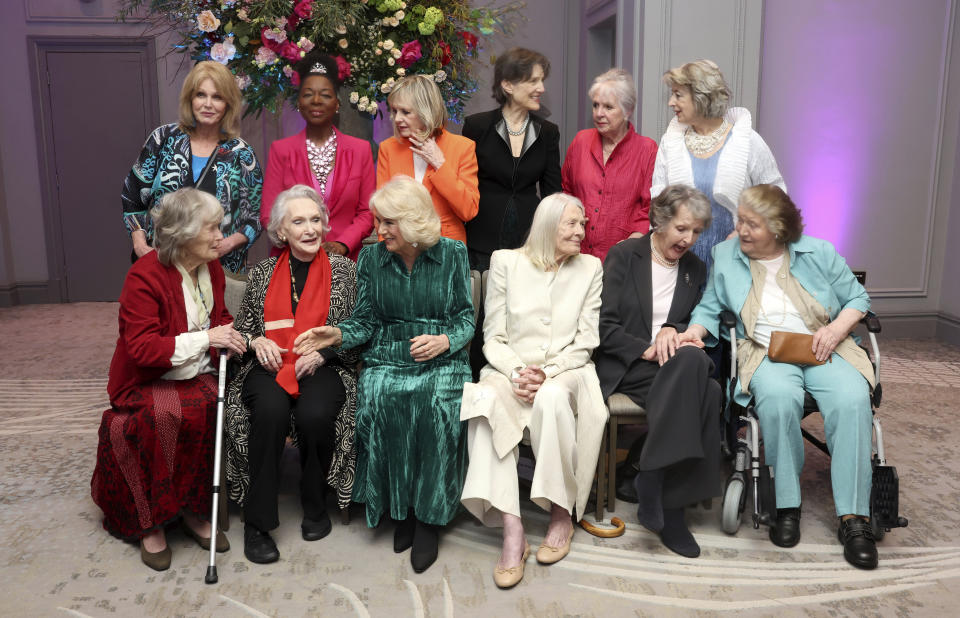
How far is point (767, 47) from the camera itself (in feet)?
18.8

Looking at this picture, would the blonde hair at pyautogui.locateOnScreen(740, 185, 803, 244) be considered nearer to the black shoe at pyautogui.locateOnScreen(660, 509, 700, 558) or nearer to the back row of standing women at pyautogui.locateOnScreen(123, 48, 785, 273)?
the back row of standing women at pyautogui.locateOnScreen(123, 48, 785, 273)

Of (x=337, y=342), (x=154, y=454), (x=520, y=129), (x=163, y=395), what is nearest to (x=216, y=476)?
(x=154, y=454)

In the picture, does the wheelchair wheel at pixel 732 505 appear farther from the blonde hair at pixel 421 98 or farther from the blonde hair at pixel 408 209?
the blonde hair at pixel 421 98

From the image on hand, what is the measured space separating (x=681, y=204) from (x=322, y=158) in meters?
1.63

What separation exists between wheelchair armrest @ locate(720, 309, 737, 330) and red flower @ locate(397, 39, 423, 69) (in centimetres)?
184

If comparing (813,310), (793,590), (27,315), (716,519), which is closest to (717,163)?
(813,310)

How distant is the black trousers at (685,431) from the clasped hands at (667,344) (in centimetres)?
13

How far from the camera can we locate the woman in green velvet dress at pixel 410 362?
2.96 m

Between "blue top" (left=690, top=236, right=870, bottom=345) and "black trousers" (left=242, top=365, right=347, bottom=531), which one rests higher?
"blue top" (left=690, top=236, right=870, bottom=345)

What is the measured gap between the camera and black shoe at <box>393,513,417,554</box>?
2.98 metres

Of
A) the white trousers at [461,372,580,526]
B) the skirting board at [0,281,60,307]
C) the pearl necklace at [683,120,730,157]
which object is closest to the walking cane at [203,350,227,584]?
the white trousers at [461,372,580,526]

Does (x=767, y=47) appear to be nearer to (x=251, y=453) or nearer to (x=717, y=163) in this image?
(x=717, y=163)

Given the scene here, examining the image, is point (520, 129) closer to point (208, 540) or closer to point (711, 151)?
point (711, 151)

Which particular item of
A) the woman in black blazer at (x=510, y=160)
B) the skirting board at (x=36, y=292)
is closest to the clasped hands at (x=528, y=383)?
the woman in black blazer at (x=510, y=160)
